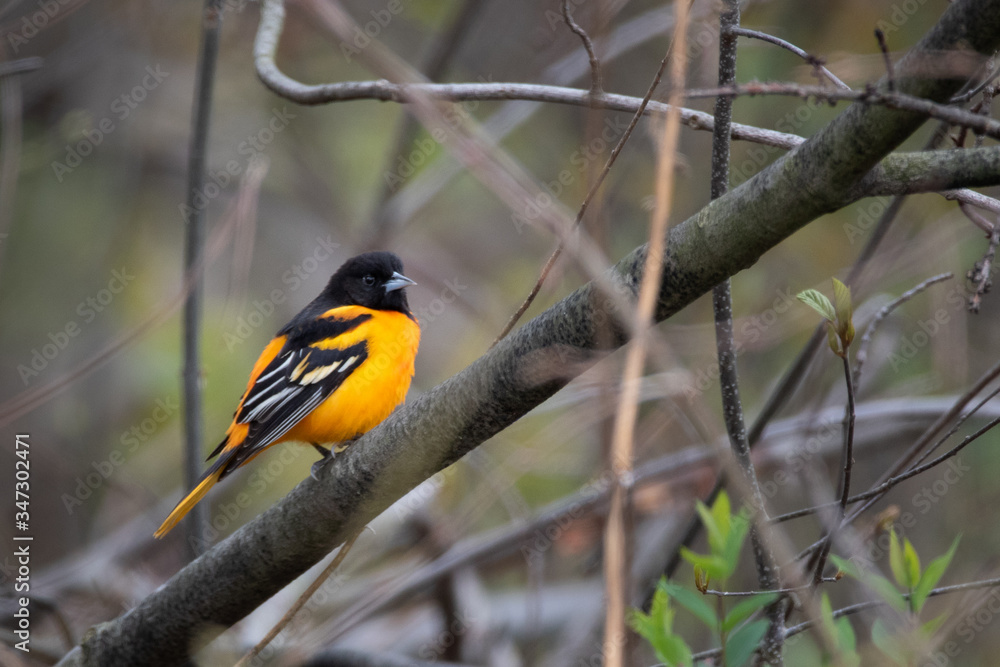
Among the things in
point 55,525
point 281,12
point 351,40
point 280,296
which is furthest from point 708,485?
point 55,525

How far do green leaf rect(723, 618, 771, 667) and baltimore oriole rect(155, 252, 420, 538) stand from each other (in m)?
2.77

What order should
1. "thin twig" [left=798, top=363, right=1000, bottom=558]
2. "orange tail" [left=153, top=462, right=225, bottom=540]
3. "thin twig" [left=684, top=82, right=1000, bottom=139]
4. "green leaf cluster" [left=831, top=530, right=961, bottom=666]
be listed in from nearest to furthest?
"thin twig" [left=684, top=82, right=1000, bottom=139] → "green leaf cluster" [left=831, top=530, right=961, bottom=666] → "thin twig" [left=798, top=363, right=1000, bottom=558] → "orange tail" [left=153, top=462, right=225, bottom=540]

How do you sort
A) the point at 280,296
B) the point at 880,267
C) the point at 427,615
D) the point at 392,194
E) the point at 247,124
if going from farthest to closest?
the point at 247,124 → the point at 280,296 → the point at 392,194 → the point at 427,615 → the point at 880,267

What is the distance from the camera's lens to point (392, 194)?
5688mm

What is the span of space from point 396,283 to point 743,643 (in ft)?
12.0

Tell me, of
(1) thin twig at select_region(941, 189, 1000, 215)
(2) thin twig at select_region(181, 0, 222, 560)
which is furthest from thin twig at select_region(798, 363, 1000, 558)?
(2) thin twig at select_region(181, 0, 222, 560)

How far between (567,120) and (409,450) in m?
6.08

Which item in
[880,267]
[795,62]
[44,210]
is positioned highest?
[44,210]

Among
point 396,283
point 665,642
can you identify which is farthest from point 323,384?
point 665,642

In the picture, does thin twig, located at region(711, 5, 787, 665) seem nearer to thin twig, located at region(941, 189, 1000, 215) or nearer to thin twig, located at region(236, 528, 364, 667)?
thin twig, located at region(941, 189, 1000, 215)

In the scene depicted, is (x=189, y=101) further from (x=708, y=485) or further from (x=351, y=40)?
(x=351, y=40)

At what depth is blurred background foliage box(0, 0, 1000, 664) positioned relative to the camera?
4.71 m

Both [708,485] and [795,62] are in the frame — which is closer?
[708,485]

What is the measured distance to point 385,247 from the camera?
587cm
